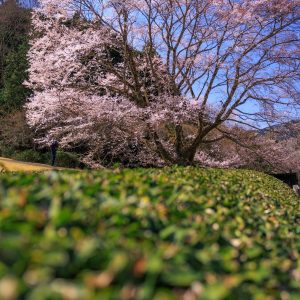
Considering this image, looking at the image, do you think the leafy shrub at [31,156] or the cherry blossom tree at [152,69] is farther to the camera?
the leafy shrub at [31,156]

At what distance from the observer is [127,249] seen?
119 centimetres

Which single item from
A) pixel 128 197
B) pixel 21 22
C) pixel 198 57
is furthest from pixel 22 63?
pixel 128 197

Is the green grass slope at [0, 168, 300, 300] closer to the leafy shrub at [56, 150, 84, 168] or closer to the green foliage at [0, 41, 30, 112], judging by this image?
the leafy shrub at [56, 150, 84, 168]

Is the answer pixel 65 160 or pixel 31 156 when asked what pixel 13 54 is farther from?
pixel 65 160

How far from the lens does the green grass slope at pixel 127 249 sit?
991 millimetres

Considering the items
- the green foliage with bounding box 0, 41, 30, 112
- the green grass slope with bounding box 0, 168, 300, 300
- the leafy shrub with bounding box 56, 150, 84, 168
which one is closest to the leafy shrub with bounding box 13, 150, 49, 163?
the leafy shrub with bounding box 56, 150, 84, 168

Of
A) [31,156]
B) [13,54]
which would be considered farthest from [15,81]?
[31,156]

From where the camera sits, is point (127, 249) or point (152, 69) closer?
point (127, 249)

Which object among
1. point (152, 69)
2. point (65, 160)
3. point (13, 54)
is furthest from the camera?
point (13, 54)

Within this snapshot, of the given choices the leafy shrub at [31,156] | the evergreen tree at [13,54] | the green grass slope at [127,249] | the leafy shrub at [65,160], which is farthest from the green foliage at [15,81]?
the green grass slope at [127,249]

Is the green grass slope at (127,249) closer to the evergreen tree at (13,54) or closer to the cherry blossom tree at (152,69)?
the cherry blossom tree at (152,69)

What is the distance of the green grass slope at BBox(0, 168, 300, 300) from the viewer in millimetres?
991

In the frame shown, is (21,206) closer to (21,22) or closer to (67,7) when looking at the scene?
(67,7)

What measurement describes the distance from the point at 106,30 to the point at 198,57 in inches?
103
